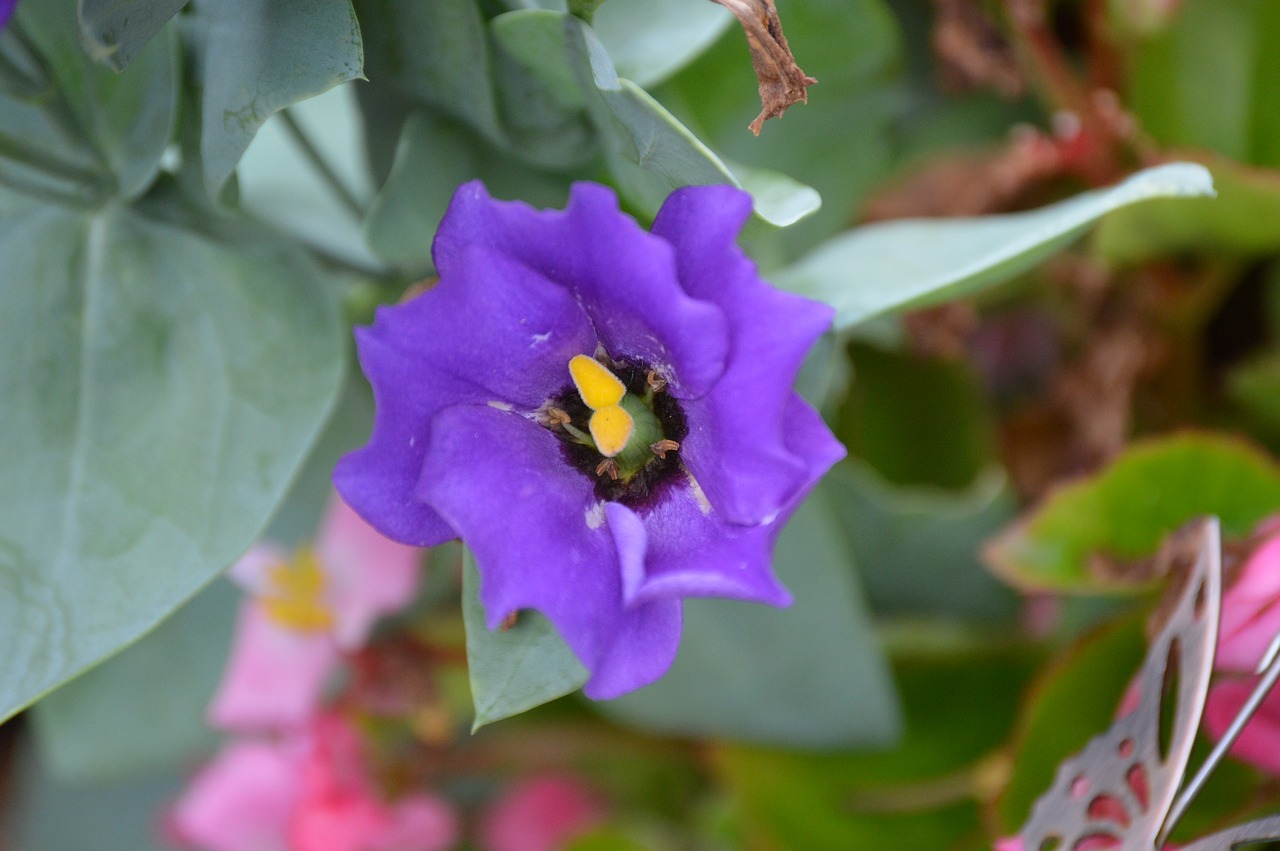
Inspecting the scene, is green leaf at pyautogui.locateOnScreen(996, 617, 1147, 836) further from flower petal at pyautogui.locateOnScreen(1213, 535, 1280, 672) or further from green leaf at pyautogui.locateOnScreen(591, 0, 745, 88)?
green leaf at pyautogui.locateOnScreen(591, 0, 745, 88)

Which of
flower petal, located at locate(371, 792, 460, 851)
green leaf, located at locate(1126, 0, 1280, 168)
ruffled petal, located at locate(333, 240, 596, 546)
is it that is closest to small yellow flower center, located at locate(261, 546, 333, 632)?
flower petal, located at locate(371, 792, 460, 851)

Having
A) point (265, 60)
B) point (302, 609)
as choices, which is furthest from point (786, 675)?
point (265, 60)

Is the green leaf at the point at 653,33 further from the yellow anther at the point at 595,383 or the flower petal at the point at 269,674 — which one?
the flower petal at the point at 269,674

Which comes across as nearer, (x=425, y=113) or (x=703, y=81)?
(x=425, y=113)

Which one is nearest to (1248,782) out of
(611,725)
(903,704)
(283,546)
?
(903,704)

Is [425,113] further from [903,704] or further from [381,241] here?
[903,704]

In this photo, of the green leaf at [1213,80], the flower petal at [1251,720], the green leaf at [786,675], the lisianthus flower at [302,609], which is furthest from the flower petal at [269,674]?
the green leaf at [1213,80]

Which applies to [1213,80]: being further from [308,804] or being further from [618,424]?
[308,804]
